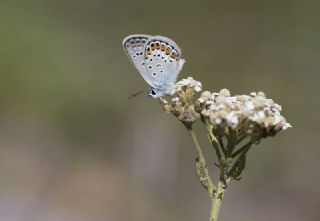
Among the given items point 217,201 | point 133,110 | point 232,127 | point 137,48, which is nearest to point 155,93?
point 137,48

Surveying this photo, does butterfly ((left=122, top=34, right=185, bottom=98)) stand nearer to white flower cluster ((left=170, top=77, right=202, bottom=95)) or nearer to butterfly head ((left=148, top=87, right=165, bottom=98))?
butterfly head ((left=148, top=87, right=165, bottom=98))

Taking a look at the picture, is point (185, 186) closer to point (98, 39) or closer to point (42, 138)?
point (42, 138)

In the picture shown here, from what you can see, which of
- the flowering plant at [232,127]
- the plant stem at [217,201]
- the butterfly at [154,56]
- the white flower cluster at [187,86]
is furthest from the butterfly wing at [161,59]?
the plant stem at [217,201]

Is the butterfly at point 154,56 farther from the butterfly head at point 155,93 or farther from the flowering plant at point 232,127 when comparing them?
the flowering plant at point 232,127

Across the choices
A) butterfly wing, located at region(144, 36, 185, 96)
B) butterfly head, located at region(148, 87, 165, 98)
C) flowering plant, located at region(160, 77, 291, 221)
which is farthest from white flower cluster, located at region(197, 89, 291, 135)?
butterfly wing, located at region(144, 36, 185, 96)

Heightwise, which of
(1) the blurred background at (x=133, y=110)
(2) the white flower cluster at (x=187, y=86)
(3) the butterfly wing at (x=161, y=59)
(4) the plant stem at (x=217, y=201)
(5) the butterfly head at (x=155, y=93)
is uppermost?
(1) the blurred background at (x=133, y=110)

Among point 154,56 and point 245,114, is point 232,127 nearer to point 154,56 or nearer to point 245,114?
point 245,114
